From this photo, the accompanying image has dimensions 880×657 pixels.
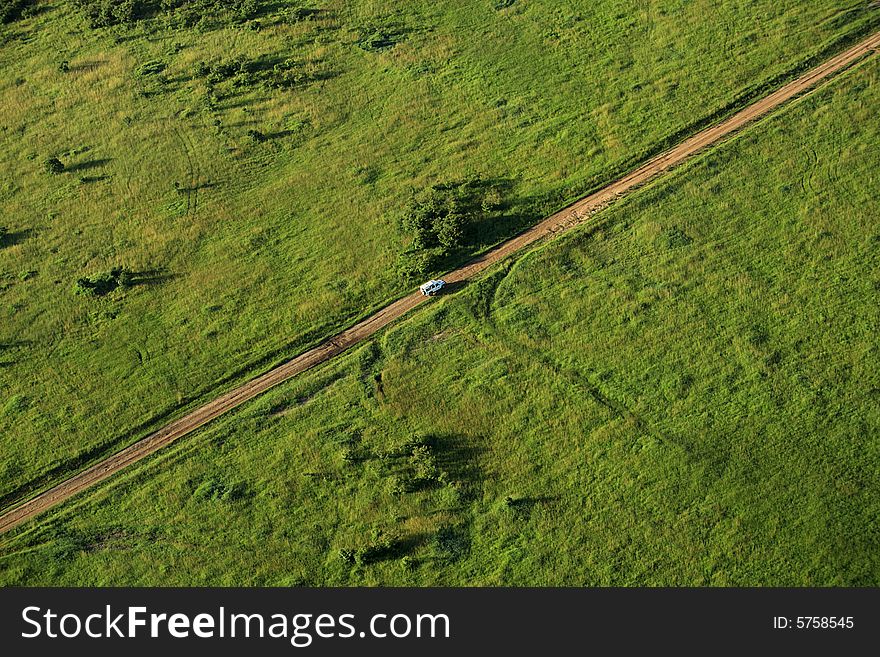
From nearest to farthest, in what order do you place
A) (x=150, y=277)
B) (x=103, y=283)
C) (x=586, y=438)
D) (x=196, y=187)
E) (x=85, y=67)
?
(x=586, y=438), (x=103, y=283), (x=150, y=277), (x=196, y=187), (x=85, y=67)

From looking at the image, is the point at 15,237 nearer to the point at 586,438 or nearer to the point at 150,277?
the point at 150,277

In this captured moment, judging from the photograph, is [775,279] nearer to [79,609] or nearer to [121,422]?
[121,422]

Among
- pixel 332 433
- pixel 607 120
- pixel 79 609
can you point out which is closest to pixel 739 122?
pixel 607 120

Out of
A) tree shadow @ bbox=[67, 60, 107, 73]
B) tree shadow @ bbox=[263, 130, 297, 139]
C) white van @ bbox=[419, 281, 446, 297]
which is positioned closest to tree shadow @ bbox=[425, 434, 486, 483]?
white van @ bbox=[419, 281, 446, 297]

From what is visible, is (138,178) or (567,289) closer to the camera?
(567,289)

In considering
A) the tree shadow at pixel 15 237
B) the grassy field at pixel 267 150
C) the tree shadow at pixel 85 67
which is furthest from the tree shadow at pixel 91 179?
the tree shadow at pixel 85 67

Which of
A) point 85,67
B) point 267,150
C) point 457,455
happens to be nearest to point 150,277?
point 267,150
